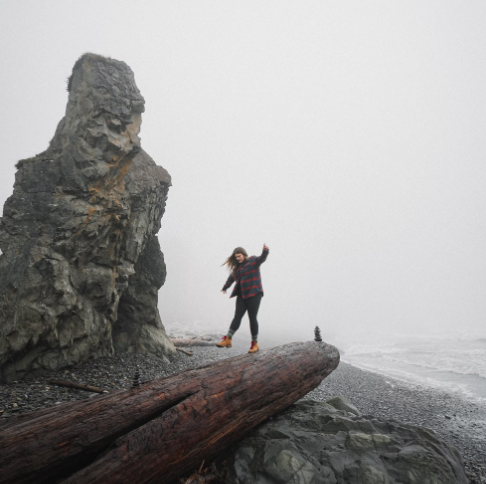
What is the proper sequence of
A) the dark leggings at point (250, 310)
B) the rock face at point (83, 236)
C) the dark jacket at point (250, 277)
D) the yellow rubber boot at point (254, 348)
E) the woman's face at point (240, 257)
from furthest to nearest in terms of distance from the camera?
the rock face at point (83, 236) < the woman's face at point (240, 257) < the dark jacket at point (250, 277) < the dark leggings at point (250, 310) < the yellow rubber boot at point (254, 348)

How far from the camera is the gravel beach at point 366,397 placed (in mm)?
6133

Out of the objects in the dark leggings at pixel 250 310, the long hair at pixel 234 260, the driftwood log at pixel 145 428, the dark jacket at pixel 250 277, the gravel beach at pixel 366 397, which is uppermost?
the long hair at pixel 234 260

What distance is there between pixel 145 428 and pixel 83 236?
→ 871 centimetres

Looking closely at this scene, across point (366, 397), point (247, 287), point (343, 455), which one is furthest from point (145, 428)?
point (366, 397)

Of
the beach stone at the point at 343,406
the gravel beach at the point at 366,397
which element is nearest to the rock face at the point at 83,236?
the gravel beach at the point at 366,397

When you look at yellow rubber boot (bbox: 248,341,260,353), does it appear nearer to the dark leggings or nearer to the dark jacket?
the dark leggings

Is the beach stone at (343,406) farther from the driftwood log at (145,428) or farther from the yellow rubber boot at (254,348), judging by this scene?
the driftwood log at (145,428)

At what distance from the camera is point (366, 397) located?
35.8 ft

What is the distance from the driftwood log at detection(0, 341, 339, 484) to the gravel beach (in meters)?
0.52

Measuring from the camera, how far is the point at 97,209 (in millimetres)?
10594

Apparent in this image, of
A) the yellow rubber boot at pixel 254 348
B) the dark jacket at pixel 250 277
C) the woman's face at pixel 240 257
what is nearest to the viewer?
the yellow rubber boot at pixel 254 348

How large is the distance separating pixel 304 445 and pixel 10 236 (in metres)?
11.1

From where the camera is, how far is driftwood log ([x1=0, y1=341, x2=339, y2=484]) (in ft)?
10.0

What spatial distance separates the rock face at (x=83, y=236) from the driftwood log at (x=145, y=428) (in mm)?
6147
